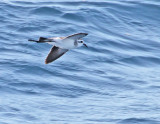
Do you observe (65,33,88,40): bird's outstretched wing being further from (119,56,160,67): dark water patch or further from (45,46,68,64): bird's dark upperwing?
(119,56,160,67): dark water patch

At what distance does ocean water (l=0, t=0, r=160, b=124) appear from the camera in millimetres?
15539

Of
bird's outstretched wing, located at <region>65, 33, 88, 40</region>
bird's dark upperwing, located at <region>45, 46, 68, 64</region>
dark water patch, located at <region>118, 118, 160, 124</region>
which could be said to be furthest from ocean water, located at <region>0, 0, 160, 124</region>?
bird's outstretched wing, located at <region>65, 33, 88, 40</region>

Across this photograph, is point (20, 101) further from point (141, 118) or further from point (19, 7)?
point (19, 7)

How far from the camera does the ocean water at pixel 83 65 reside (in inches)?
612

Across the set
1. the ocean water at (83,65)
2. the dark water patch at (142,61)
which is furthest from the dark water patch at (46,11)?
the dark water patch at (142,61)

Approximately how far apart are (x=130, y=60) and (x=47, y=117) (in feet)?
18.6

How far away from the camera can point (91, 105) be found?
16.1m

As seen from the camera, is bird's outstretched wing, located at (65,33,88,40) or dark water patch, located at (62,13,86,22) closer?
bird's outstretched wing, located at (65,33,88,40)

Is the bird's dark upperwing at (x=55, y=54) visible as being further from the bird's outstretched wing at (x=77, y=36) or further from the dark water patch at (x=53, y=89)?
the dark water patch at (x=53, y=89)

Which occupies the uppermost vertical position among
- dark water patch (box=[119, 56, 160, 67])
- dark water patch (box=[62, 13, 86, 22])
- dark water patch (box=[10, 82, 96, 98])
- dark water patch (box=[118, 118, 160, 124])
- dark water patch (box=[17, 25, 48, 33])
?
dark water patch (box=[62, 13, 86, 22])

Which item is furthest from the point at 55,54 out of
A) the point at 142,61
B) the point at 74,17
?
the point at 74,17

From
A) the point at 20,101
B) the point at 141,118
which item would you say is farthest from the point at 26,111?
the point at 141,118

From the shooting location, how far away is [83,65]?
18641 mm

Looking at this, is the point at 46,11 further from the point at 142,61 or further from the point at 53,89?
the point at 53,89
